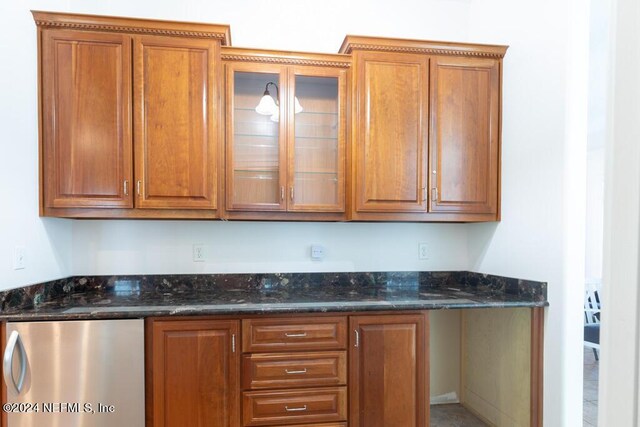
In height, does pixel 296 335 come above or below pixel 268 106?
below

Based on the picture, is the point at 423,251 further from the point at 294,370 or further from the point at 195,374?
the point at 195,374

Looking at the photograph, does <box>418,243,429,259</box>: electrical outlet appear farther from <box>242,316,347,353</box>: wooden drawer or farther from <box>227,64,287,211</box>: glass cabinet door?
<box>227,64,287,211</box>: glass cabinet door

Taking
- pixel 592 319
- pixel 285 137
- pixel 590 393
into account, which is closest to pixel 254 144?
pixel 285 137

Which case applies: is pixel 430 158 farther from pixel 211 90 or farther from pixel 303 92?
pixel 211 90

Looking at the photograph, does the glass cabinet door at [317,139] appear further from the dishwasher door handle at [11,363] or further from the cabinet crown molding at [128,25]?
the dishwasher door handle at [11,363]

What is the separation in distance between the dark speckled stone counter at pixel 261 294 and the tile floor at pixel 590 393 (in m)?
1.11

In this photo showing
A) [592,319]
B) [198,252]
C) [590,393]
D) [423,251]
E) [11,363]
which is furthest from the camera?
[592,319]

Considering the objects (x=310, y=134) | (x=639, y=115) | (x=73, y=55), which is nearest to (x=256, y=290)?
(x=310, y=134)

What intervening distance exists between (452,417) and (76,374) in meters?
2.28

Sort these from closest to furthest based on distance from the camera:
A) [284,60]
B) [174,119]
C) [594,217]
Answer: [174,119]
[284,60]
[594,217]

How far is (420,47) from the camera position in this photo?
2.14m

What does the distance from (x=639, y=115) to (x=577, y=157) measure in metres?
1.73

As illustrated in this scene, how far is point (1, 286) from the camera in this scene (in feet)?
5.34

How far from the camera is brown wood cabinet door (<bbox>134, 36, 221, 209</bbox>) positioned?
194 centimetres
